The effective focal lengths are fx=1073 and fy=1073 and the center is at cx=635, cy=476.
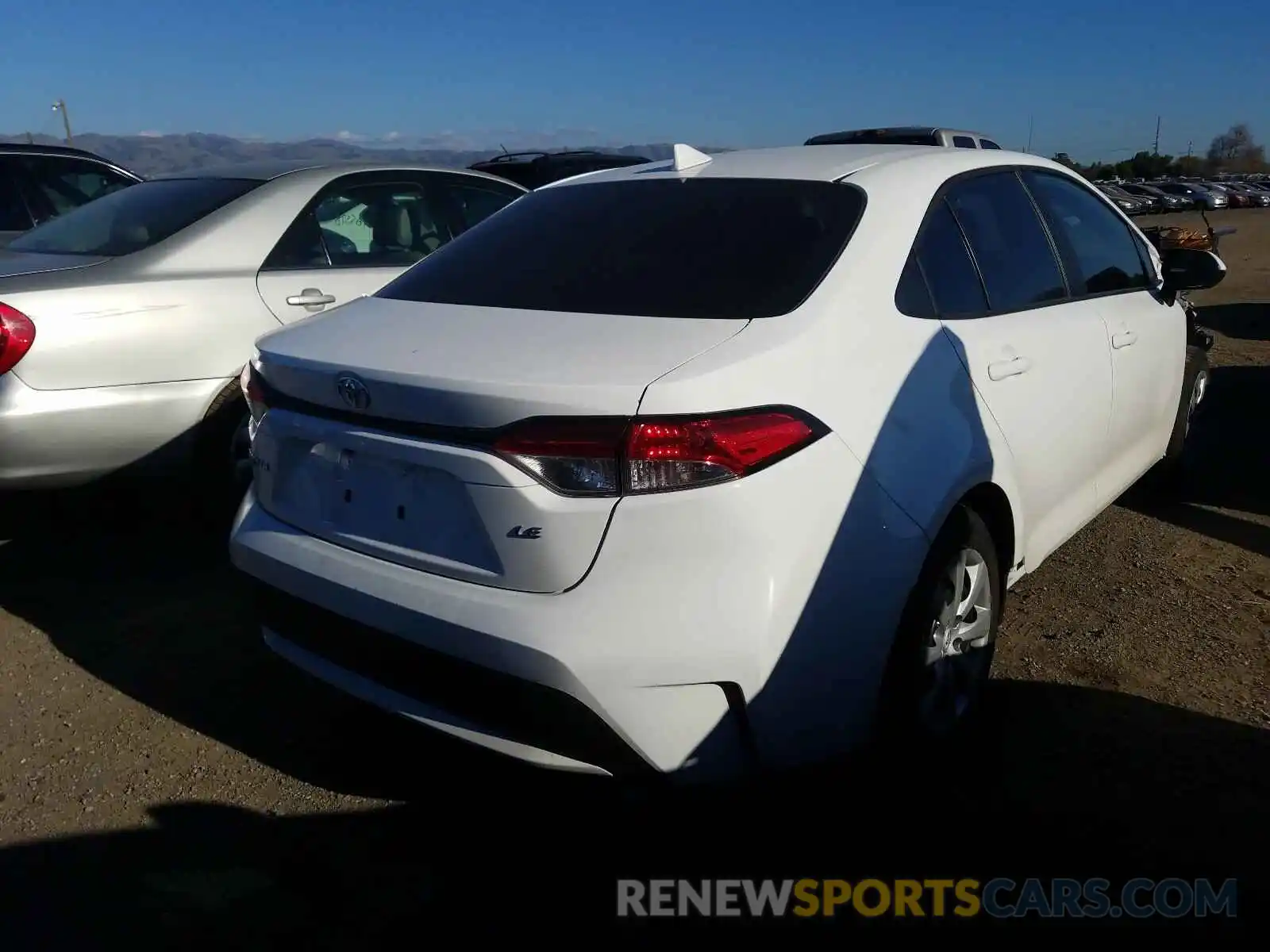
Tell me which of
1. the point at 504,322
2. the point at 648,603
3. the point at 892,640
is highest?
the point at 504,322

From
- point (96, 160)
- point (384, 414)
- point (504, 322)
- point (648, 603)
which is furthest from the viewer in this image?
point (96, 160)

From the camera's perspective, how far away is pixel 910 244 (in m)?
2.72

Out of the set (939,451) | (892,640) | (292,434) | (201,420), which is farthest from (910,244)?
(201,420)

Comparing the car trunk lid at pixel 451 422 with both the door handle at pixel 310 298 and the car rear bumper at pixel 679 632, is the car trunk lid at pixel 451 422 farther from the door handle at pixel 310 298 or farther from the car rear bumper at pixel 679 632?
the door handle at pixel 310 298

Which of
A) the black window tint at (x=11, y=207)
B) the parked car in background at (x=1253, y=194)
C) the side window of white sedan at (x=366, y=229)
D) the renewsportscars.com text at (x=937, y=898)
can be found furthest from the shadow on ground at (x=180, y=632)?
the parked car in background at (x=1253, y=194)

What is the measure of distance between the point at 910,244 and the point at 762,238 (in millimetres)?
379

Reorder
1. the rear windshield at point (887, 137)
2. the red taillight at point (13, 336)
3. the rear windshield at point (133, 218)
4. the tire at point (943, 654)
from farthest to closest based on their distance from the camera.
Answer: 1. the rear windshield at point (887, 137)
2. the rear windshield at point (133, 218)
3. the red taillight at point (13, 336)
4. the tire at point (943, 654)

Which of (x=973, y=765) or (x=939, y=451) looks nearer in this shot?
(x=939, y=451)

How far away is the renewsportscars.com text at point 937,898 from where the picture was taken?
2.31m

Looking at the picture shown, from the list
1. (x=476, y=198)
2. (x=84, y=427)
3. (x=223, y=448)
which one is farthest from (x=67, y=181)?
(x=84, y=427)

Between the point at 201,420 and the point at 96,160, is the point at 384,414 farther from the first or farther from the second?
the point at 96,160

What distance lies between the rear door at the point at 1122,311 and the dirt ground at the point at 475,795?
0.57 meters

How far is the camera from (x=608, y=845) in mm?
2584

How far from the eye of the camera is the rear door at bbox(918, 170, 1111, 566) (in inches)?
111
